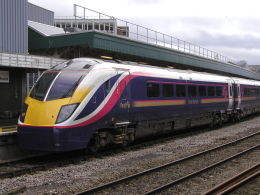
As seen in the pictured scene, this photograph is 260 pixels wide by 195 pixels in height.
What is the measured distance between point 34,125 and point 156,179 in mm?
3738

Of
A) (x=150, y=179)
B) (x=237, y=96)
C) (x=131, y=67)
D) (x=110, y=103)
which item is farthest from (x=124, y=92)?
(x=237, y=96)

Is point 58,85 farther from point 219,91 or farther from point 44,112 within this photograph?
point 219,91

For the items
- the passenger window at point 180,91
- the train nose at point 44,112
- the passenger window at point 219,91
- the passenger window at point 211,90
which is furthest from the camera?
the passenger window at point 219,91

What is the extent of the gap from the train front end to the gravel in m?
0.79

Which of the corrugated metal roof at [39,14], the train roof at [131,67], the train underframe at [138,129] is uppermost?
the corrugated metal roof at [39,14]

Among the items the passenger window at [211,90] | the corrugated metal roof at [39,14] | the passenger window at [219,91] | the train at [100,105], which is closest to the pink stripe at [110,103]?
the train at [100,105]

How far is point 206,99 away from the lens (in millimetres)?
19062

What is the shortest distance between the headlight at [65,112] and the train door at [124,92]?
7.03ft

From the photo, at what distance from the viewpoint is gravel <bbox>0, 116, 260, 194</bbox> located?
26.3ft

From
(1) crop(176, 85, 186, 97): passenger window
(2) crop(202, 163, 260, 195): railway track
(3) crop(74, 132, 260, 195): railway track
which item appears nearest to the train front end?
(3) crop(74, 132, 260, 195): railway track

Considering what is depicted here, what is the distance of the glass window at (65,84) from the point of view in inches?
408

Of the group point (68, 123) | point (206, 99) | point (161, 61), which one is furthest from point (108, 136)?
point (161, 61)

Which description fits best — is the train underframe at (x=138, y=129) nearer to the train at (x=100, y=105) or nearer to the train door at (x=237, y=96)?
the train at (x=100, y=105)

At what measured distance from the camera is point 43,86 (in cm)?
1085
